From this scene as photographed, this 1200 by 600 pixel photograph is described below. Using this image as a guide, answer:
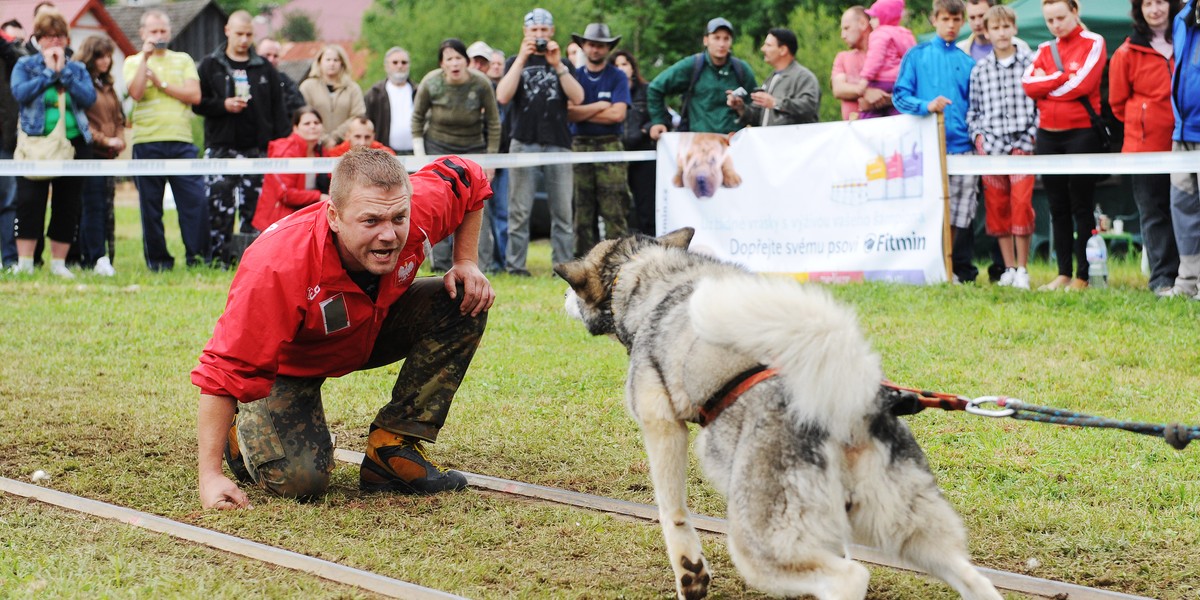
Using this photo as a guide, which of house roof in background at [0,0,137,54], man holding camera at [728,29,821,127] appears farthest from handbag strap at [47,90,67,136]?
house roof in background at [0,0,137,54]

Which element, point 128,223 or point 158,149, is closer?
point 158,149

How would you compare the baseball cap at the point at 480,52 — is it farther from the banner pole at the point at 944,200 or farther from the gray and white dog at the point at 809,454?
the gray and white dog at the point at 809,454

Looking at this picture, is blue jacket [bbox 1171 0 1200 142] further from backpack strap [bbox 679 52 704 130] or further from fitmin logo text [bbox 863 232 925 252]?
backpack strap [bbox 679 52 704 130]

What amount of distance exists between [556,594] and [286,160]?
25.2 feet

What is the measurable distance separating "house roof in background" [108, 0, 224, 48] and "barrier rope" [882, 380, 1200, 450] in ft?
198

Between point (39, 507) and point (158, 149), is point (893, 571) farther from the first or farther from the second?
point (158, 149)

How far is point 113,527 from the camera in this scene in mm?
4184

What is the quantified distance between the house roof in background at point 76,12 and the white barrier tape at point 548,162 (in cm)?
4096

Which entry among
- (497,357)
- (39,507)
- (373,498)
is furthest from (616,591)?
(497,357)

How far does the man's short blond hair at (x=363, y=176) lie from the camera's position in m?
4.32

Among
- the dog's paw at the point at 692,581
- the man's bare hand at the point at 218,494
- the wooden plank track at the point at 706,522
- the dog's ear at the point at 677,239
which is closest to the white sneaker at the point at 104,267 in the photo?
the wooden plank track at the point at 706,522

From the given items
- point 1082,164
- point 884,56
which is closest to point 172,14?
point 884,56

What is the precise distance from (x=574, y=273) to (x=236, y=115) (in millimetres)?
7882

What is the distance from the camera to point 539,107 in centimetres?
1137
